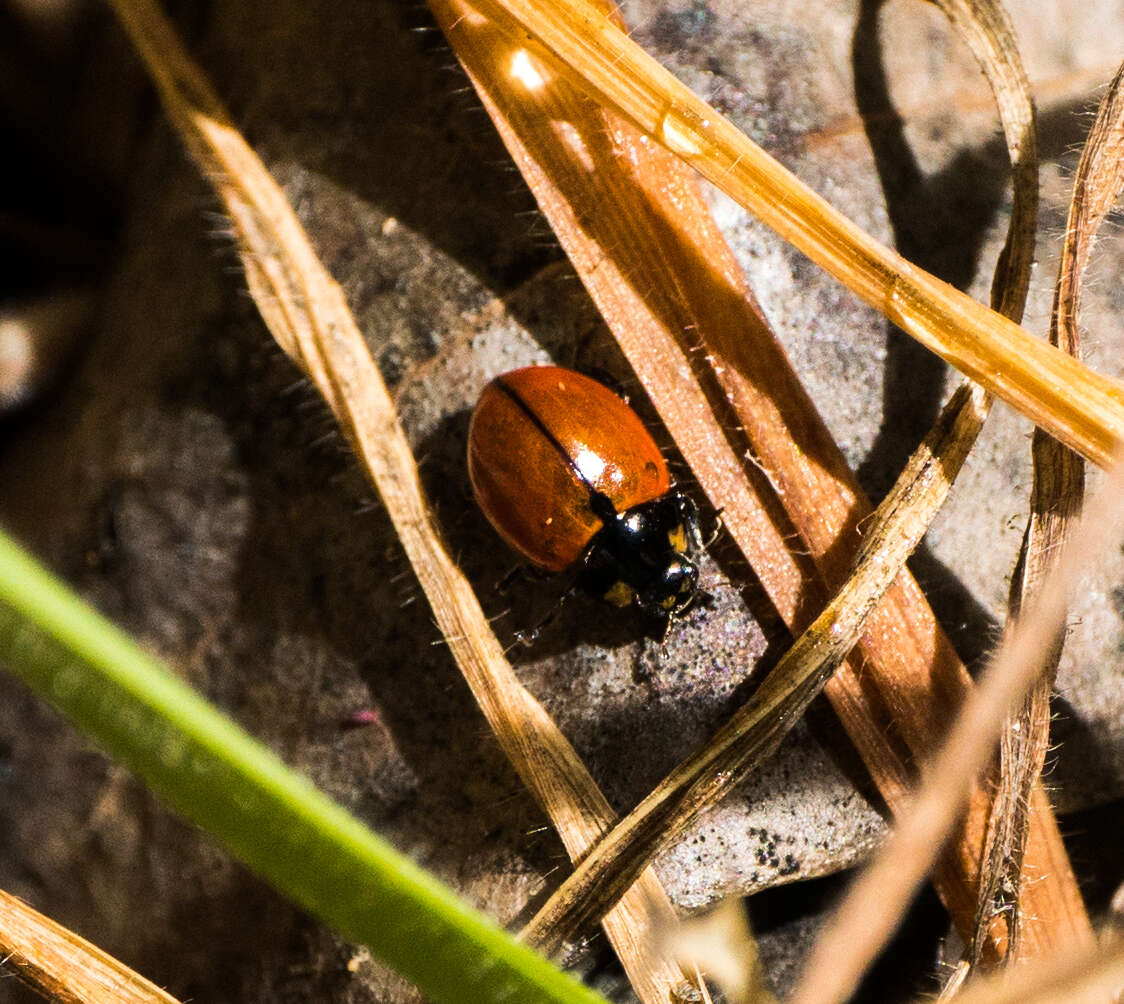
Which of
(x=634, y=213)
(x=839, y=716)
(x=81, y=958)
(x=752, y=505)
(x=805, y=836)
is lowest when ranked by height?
(x=81, y=958)

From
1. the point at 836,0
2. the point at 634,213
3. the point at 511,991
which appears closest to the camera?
the point at 511,991

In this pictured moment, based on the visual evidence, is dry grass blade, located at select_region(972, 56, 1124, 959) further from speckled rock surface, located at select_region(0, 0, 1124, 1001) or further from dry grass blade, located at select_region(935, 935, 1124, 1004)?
dry grass blade, located at select_region(935, 935, 1124, 1004)

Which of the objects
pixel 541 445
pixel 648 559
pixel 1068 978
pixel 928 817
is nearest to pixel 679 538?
pixel 648 559

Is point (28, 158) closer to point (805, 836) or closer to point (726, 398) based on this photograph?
point (726, 398)

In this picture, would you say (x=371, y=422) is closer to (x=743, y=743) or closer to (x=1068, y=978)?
(x=743, y=743)

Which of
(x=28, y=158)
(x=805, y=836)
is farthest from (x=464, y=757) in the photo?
(x=28, y=158)

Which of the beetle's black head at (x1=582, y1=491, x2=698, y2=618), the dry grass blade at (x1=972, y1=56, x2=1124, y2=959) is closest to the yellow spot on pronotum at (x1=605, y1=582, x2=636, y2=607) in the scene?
the beetle's black head at (x1=582, y1=491, x2=698, y2=618)
